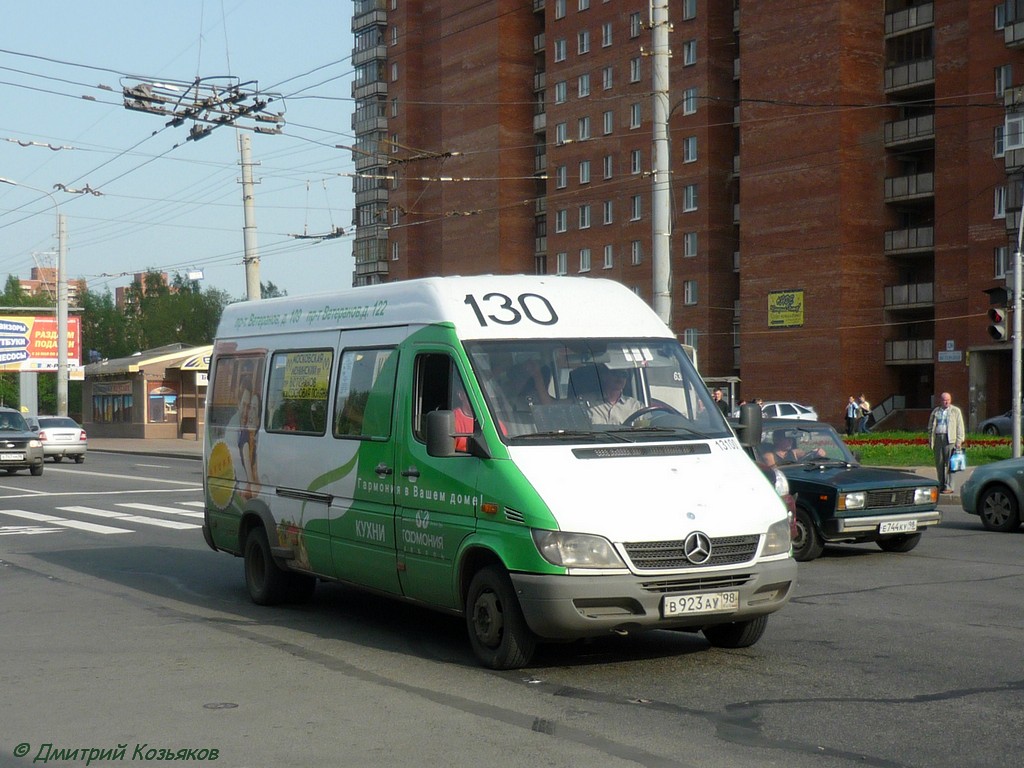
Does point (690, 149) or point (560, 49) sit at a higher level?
point (560, 49)

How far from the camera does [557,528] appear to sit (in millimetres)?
7375

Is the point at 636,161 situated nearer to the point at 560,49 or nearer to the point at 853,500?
the point at 560,49

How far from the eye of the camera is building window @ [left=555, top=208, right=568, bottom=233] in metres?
76.1

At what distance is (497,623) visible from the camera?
7.80m

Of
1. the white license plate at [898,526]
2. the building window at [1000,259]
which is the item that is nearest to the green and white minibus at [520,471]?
the white license plate at [898,526]

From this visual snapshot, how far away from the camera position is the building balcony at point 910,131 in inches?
2274

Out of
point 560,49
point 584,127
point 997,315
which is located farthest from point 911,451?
point 560,49

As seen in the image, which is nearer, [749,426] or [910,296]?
[749,426]

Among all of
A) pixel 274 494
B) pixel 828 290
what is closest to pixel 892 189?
pixel 828 290

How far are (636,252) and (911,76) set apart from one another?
1795 centimetres

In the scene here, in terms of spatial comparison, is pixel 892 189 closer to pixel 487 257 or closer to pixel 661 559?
pixel 487 257

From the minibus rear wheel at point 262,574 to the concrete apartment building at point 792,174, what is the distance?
35.4m

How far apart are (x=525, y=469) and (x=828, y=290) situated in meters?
54.0

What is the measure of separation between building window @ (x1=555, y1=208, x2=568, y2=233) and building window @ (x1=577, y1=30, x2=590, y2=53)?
888cm
